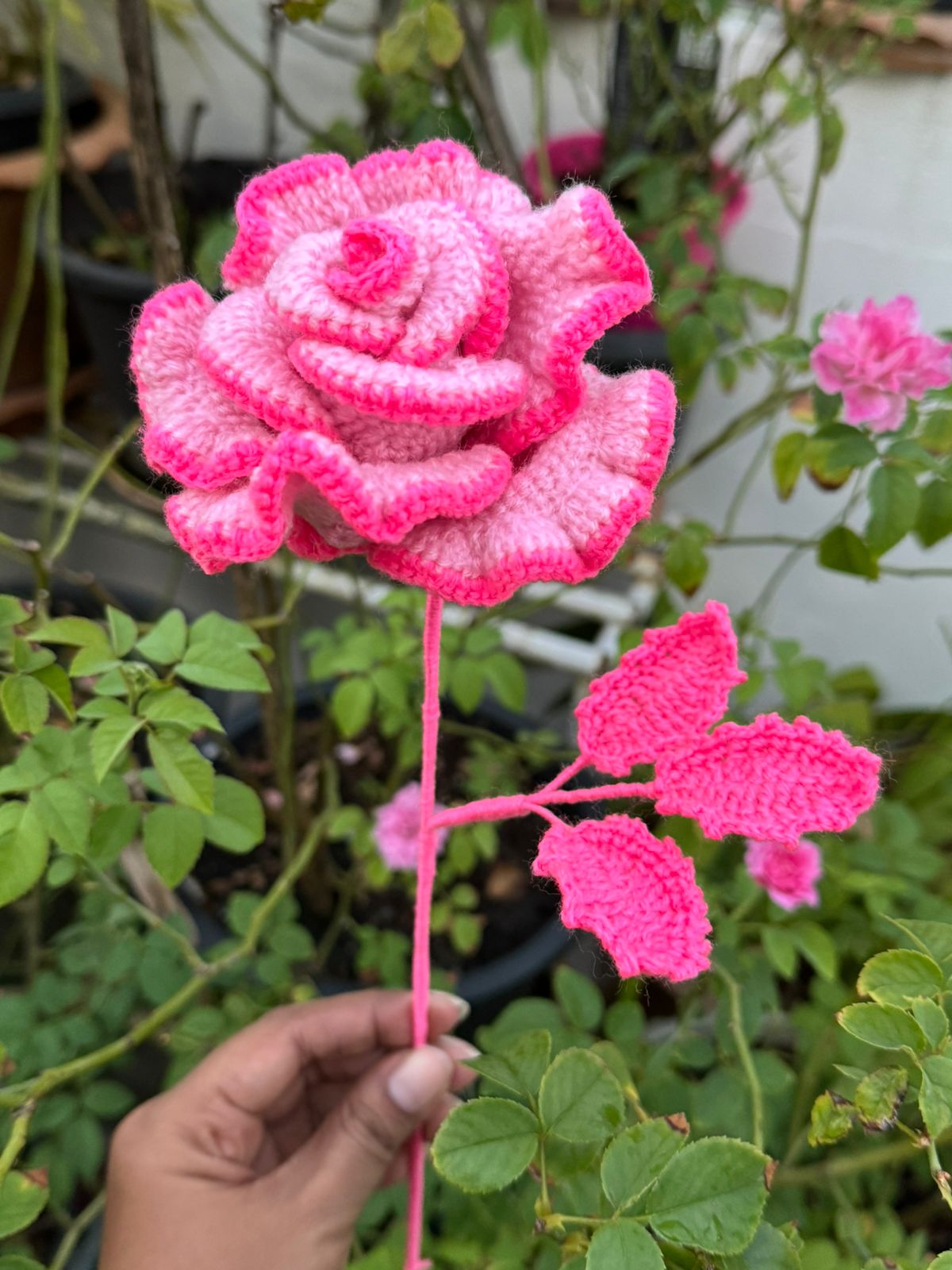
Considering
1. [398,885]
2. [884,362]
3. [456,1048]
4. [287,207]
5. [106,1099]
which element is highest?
[287,207]

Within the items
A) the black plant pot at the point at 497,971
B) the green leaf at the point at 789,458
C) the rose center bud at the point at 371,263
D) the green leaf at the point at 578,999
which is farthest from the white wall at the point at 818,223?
the rose center bud at the point at 371,263

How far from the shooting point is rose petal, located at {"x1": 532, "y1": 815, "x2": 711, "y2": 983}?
269 mm

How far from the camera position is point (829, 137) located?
2.27ft

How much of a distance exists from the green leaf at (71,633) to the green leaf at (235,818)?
100 millimetres

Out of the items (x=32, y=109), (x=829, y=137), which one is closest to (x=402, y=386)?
(x=829, y=137)

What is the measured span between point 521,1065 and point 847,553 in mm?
372

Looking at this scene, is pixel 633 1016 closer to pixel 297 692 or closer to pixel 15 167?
pixel 297 692

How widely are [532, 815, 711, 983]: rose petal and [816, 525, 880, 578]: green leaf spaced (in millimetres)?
338

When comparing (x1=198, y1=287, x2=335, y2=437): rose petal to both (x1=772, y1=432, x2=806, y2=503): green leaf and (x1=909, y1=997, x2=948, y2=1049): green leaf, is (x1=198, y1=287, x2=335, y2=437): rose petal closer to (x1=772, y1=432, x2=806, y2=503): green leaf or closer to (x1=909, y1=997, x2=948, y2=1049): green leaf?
(x1=909, y1=997, x2=948, y2=1049): green leaf

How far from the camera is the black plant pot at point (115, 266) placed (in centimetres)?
97

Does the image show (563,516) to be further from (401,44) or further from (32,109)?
(32,109)

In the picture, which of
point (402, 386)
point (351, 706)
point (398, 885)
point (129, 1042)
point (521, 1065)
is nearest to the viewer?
point (402, 386)

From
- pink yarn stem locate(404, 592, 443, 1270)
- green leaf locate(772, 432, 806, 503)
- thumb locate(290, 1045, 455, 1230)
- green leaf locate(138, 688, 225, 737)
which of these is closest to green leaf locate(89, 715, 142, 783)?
green leaf locate(138, 688, 225, 737)

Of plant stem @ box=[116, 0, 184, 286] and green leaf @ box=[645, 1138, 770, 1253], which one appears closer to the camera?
green leaf @ box=[645, 1138, 770, 1253]
